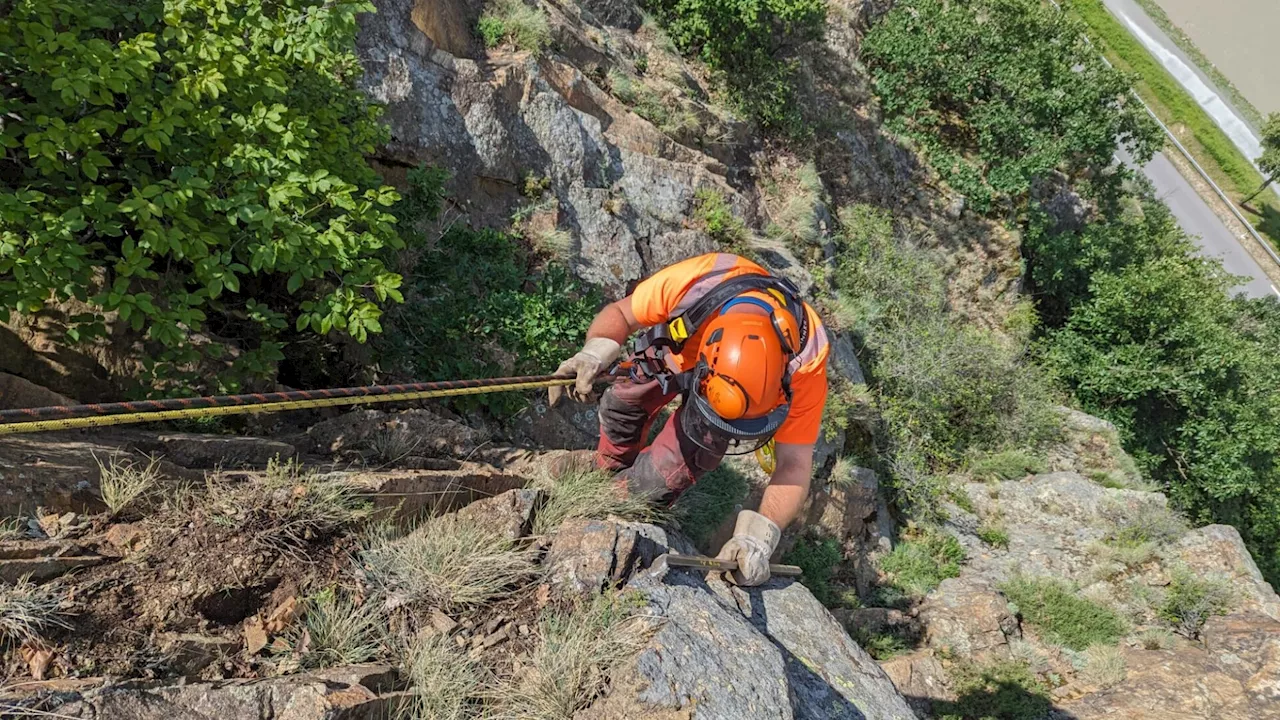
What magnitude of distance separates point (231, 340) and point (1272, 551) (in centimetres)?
1878

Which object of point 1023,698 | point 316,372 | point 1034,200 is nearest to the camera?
point 316,372

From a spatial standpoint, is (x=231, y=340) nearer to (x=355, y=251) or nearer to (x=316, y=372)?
(x=316, y=372)

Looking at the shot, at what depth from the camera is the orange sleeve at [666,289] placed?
4246mm

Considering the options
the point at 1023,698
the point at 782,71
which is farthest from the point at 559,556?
the point at 782,71

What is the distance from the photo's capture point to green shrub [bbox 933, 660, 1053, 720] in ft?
20.2

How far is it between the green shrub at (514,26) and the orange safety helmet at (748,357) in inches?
215

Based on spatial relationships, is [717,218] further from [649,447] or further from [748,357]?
[748,357]

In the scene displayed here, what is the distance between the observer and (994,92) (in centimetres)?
1536

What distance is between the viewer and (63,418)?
2.68 m

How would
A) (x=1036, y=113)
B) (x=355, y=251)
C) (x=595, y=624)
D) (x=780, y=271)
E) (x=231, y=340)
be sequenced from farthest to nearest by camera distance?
(x=1036, y=113), (x=780, y=271), (x=231, y=340), (x=355, y=251), (x=595, y=624)

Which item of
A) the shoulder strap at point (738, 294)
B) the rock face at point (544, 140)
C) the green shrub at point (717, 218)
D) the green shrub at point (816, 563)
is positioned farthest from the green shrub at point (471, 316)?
the green shrub at point (717, 218)

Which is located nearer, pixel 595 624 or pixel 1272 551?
pixel 595 624

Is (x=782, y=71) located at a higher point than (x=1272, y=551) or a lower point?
higher

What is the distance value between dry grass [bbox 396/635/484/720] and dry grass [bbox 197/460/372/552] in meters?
0.63
